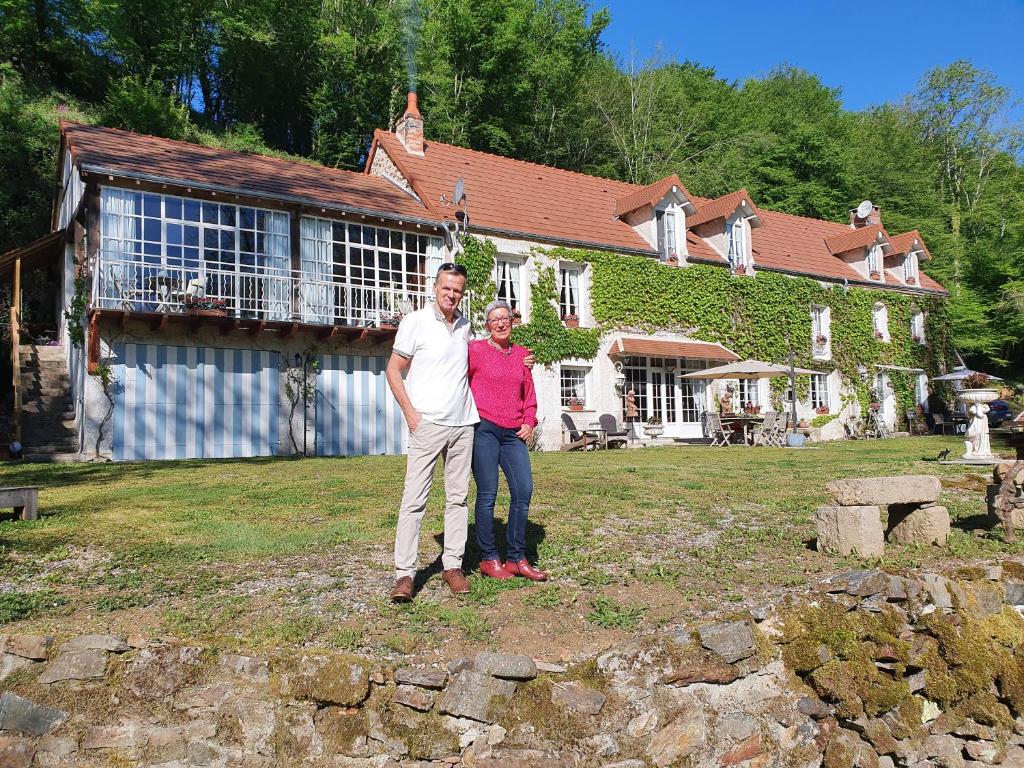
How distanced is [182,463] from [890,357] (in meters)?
26.0

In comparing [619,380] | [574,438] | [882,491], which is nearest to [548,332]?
[619,380]

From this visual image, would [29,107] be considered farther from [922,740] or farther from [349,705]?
[922,740]

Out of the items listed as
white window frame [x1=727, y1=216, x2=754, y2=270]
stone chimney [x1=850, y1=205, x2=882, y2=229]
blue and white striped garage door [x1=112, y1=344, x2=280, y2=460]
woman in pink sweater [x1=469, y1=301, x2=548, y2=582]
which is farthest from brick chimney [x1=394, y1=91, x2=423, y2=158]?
stone chimney [x1=850, y1=205, x2=882, y2=229]

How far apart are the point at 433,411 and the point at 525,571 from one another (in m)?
1.39

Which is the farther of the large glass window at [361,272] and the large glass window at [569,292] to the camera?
the large glass window at [569,292]

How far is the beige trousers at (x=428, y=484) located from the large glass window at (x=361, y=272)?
13113mm

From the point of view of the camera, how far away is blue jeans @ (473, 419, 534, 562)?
481 centimetres

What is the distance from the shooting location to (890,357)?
2836 cm

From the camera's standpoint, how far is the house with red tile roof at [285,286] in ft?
49.4

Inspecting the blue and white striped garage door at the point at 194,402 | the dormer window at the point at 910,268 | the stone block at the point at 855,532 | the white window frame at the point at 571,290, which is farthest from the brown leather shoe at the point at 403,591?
the dormer window at the point at 910,268

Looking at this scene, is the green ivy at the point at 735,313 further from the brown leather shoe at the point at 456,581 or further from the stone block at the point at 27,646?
the stone block at the point at 27,646

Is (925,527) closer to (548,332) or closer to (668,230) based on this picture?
(548,332)

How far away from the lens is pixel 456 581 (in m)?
4.71

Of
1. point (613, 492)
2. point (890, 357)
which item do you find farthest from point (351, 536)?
point (890, 357)
